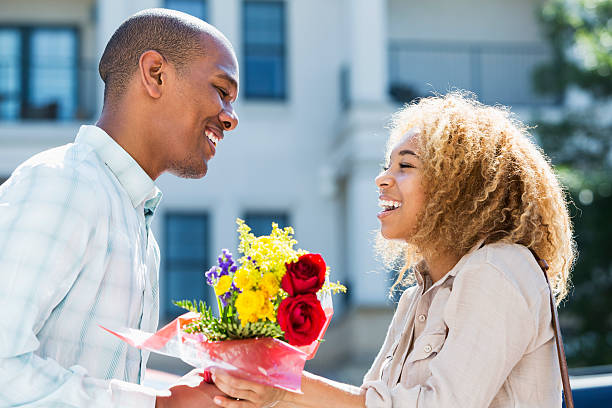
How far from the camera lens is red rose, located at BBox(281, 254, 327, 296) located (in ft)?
9.16

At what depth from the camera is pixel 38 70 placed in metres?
16.2

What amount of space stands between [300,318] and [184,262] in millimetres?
13045

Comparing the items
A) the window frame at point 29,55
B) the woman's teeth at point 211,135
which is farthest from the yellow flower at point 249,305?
the window frame at point 29,55

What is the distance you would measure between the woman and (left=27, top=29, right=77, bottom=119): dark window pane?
1349cm

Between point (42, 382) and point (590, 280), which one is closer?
point (42, 382)

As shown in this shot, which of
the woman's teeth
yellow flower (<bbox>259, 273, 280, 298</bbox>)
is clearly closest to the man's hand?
yellow flower (<bbox>259, 273, 280, 298</bbox>)

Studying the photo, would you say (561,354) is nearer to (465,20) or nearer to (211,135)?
(211,135)

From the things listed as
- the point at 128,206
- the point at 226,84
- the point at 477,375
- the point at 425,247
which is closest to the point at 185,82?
the point at 226,84

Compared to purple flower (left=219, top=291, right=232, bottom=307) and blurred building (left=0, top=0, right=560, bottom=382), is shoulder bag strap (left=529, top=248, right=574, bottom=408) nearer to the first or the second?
purple flower (left=219, top=291, right=232, bottom=307)

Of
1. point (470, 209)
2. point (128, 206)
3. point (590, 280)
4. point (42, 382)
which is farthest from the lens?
point (590, 280)

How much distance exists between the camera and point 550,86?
14.2 metres

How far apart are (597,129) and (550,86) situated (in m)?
1.03

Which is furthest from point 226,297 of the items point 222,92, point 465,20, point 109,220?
point 465,20

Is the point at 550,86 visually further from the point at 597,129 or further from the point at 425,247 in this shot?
the point at 425,247
